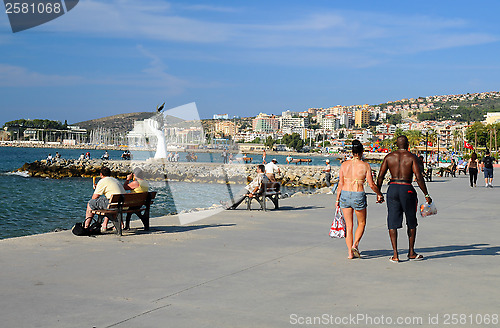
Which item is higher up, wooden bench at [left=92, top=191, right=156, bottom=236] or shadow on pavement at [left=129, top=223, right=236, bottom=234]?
wooden bench at [left=92, top=191, right=156, bottom=236]

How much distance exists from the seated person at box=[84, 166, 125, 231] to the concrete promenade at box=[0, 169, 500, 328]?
0.50 meters

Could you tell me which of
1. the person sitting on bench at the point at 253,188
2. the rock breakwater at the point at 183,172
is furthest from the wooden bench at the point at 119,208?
the rock breakwater at the point at 183,172

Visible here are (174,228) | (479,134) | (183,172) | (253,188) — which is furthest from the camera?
(479,134)

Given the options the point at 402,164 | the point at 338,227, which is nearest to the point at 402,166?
the point at 402,164

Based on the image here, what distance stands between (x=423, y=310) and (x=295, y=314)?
3.86 feet

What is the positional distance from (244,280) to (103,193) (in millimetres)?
4319

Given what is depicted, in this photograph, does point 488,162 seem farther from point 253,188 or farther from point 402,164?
point 402,164

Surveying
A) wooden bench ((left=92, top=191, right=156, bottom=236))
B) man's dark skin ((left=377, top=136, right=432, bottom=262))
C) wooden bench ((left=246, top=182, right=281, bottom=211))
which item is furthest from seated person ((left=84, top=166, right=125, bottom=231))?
man's dark skin ((left=377, top=136, right=432, bottom=262))

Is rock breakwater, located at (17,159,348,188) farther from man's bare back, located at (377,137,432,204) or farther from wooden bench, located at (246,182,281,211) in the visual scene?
man's bare back, located at (377,137,432,204)

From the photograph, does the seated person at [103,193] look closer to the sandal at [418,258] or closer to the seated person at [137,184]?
the seated person at [137,184]

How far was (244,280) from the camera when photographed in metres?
6.22

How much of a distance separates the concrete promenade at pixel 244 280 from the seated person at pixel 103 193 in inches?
19.5

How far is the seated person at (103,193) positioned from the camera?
9.38 meters

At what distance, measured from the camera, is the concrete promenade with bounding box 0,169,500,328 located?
4863 mm
